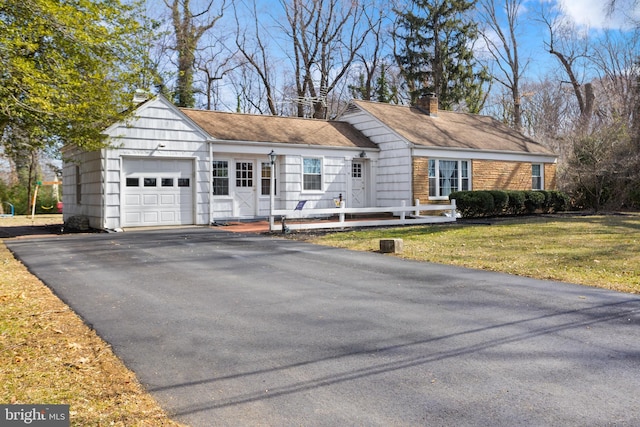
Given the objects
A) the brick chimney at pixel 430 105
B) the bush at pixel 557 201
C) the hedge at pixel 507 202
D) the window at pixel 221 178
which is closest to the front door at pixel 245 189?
the window at pixel 221 178

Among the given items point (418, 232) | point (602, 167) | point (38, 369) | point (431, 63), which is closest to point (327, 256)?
point (418, 232)

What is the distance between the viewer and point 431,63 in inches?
1444

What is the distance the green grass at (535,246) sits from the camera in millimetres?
8828

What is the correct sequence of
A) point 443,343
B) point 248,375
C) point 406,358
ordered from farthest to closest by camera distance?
1. point 443,343
2. point 406,358
3. point 248,375

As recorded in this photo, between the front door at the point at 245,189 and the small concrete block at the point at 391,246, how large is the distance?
27.9 ft

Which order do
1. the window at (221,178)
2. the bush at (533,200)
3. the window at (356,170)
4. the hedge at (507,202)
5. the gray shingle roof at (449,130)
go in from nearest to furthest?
the window at (221,178) → the hedge at (507,202) → the gray shingle roof at (449,130) → the window at (356,170) → the bush at (533,200)

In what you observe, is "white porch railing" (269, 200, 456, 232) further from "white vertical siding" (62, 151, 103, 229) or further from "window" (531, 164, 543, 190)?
"window" (531, 164, 543, 190)

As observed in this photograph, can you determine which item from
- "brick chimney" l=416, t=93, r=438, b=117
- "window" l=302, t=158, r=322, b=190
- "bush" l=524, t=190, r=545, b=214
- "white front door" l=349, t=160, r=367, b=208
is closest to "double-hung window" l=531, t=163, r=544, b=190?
"bush" l=524, t=190, r=545, b=214

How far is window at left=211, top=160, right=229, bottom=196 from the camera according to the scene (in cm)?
1822

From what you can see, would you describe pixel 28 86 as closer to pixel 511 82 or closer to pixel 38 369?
pixel 38 369

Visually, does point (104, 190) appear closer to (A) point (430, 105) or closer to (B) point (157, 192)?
(B) point (157, 192)

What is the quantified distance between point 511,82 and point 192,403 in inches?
1568

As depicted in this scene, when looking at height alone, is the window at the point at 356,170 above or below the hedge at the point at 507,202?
above

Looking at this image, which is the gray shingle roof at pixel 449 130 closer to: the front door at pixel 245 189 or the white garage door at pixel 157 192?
the front door at pixel 245 189
